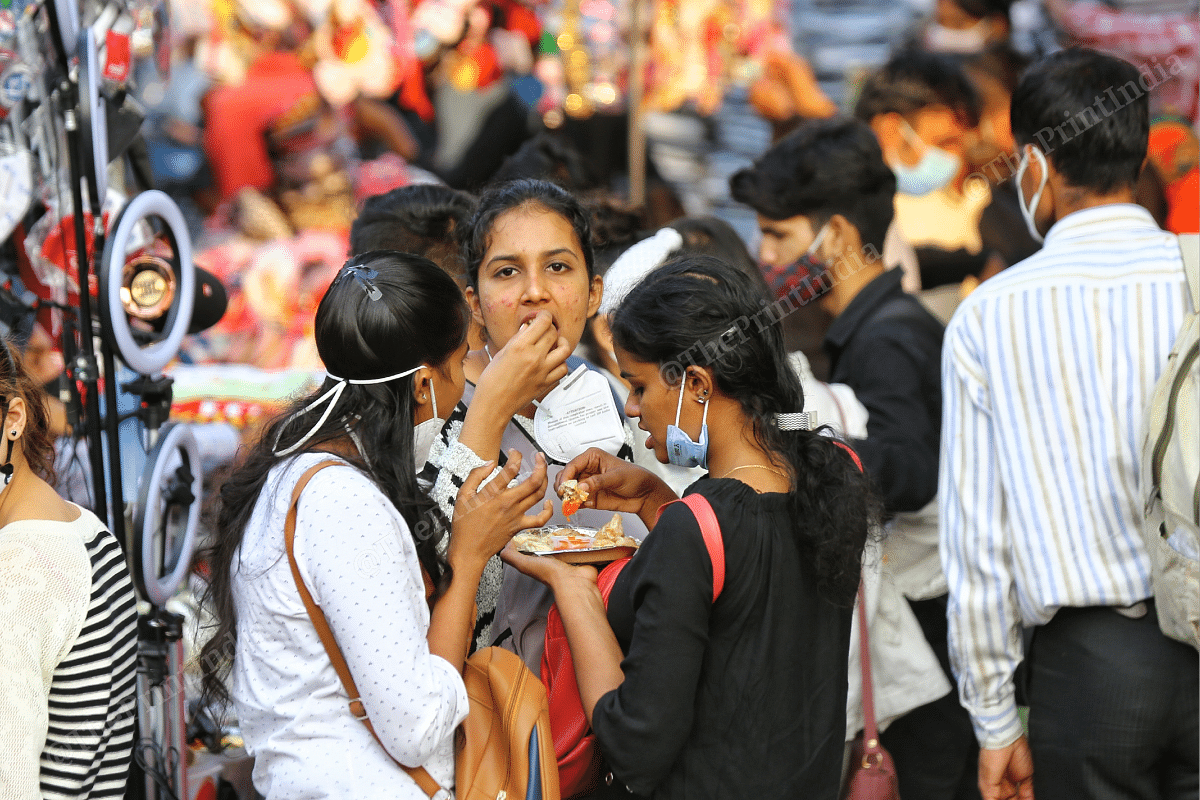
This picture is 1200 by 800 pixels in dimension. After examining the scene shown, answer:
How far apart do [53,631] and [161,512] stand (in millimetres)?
1101

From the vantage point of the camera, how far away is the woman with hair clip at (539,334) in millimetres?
2023

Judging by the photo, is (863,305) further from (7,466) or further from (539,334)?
(7,466)

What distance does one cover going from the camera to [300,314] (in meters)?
5.71

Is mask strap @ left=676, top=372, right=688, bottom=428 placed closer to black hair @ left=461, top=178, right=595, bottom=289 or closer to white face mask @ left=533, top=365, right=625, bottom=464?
white face mask @ left=533, top=365, right=625, bottom=464

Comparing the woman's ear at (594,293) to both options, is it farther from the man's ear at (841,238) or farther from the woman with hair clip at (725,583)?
the man's ear at (841,238)

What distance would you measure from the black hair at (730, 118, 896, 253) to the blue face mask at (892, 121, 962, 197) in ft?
5.85

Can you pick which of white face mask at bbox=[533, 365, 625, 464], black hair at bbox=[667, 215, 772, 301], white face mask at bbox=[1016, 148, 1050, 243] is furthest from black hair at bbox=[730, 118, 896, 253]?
white face mask at bbox=[533, 365, 625, 464]

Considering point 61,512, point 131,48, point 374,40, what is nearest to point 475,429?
point 61,512

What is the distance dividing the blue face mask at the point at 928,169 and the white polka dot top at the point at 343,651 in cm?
397

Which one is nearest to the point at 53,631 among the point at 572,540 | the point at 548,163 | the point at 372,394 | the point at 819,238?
the point at 372,394

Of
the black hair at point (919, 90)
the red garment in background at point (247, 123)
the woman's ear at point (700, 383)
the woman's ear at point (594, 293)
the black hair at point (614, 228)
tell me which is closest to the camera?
the woman's ear at point (700, 383)

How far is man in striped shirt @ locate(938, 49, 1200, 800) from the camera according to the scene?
1.92 meters

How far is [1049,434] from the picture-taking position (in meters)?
1.99

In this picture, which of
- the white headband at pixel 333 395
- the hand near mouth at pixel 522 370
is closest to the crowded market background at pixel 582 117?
the hand near mouth at pixel 522 370
